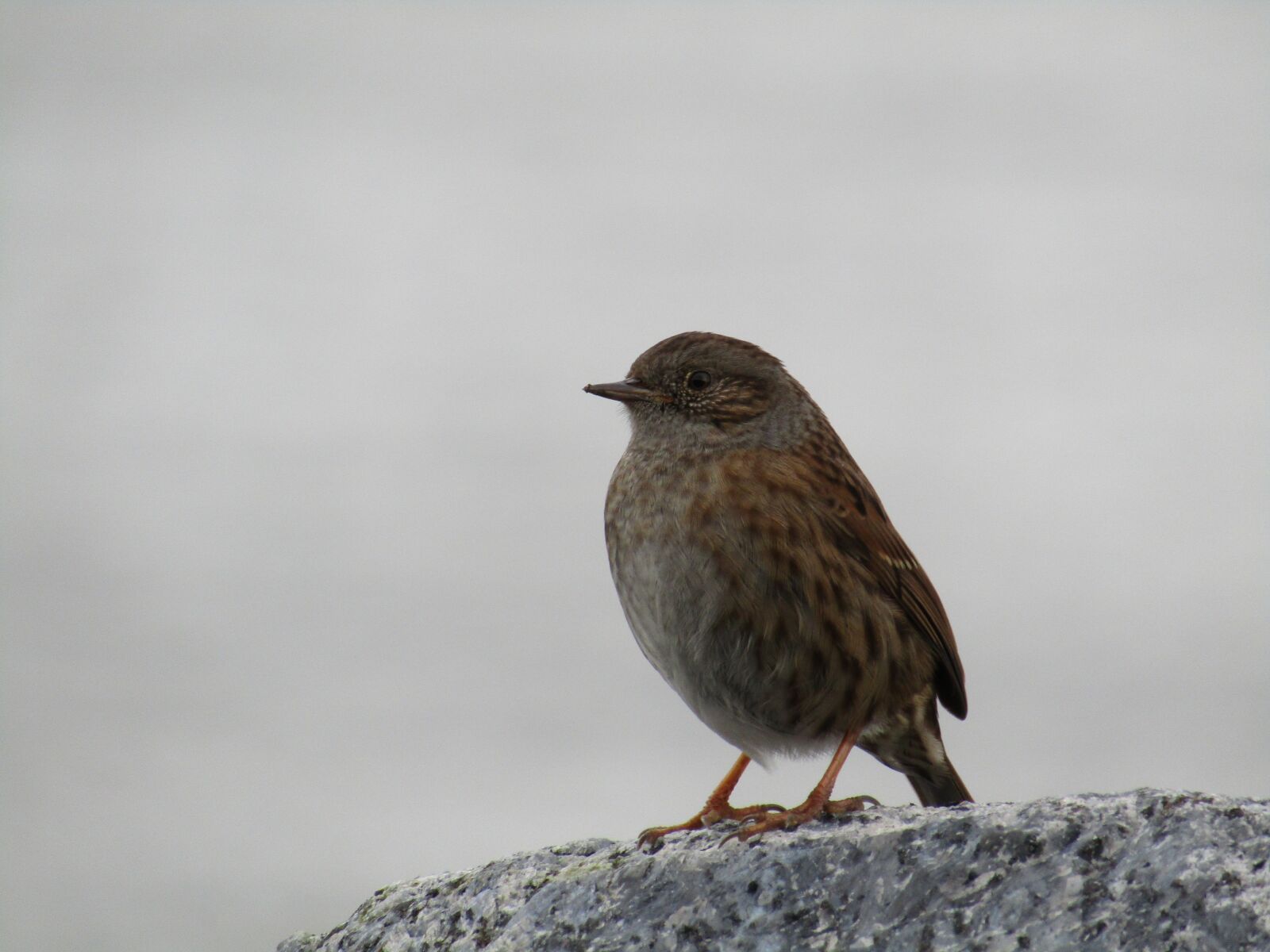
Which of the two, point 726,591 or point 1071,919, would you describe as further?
point 726,591

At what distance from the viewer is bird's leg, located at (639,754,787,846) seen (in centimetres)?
423

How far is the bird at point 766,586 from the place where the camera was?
5.09 metres

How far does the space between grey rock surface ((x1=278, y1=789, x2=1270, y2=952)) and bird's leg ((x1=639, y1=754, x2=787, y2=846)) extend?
22 centimetres

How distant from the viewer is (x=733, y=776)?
17.9ft

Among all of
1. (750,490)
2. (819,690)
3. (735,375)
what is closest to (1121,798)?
(819,690)

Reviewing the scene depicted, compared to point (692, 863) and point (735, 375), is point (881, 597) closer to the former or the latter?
point (735, 375)

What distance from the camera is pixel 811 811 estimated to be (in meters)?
4.40

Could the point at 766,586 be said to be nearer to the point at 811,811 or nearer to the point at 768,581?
the point at 768,581

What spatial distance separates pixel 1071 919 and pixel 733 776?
255 cm

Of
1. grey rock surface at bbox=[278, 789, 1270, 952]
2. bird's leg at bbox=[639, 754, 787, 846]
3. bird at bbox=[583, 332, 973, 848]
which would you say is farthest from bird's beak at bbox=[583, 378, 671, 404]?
grey rock surface at bbox=[278, 789, 1270, 952]

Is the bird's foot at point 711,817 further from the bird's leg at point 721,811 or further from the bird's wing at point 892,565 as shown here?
the bird's wing at point 892,565

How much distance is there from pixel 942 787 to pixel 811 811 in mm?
1692

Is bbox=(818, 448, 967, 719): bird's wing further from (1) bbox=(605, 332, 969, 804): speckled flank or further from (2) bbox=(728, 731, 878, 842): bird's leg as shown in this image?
(2) bbox=(728, 731, 878, 842): bird's leg

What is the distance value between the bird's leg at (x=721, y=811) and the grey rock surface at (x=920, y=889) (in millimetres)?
220
